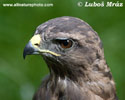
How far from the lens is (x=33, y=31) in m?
5.99

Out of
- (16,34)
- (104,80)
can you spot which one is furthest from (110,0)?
(104,80)

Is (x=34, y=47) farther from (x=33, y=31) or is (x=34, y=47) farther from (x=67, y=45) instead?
(x=33, y=31)

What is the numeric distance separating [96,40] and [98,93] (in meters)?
0.57

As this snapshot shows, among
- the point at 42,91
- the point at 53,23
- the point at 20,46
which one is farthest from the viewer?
the point at 20,46

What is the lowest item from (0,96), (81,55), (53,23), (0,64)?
(0,96)

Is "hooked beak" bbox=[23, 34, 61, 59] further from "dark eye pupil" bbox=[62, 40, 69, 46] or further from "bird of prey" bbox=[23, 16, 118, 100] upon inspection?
"dark eye pupil" bbox=[62, 40, 69, 46]

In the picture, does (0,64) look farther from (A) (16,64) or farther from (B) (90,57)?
(B) (90,57)

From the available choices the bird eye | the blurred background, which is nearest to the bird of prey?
the bird eye

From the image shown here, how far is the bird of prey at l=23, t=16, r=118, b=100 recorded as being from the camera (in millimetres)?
3977

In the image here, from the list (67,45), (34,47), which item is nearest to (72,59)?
(67,45)

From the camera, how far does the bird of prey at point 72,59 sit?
3.98 metres

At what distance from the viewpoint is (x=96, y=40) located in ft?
13.4

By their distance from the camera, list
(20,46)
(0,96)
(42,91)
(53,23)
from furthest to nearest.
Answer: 1. (20,46)
2. (0,96)
3. (42,91)
4. (53,23)

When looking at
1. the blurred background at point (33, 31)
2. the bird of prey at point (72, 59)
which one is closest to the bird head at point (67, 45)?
the bird of prey at point (72, 59)
